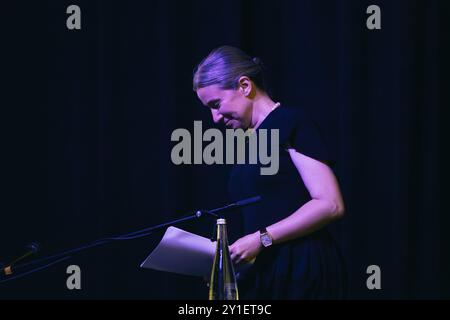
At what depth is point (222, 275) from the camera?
1.12m

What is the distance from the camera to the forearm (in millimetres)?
1353

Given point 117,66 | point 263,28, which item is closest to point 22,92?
point 117,66

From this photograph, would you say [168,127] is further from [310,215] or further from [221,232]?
[221,232]

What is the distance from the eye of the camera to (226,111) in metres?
1.62

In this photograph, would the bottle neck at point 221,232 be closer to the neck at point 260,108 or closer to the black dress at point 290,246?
the black dress at point 290,246

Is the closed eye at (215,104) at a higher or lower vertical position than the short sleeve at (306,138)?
higher

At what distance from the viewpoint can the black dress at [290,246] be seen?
1.40 m

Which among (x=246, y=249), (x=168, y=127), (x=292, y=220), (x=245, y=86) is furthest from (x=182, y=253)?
(x=168, y=127)

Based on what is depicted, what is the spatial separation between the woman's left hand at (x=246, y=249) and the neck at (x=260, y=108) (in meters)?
0.34

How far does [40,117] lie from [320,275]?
1325 millimetres

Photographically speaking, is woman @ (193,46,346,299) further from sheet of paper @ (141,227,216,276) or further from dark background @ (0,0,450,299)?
dark background @ (0,0,450,299)

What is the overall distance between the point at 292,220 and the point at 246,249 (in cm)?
12

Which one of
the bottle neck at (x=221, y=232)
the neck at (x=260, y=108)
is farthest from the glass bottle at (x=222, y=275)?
the neck at (x=260, y=108)

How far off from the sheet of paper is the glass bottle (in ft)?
0.40
